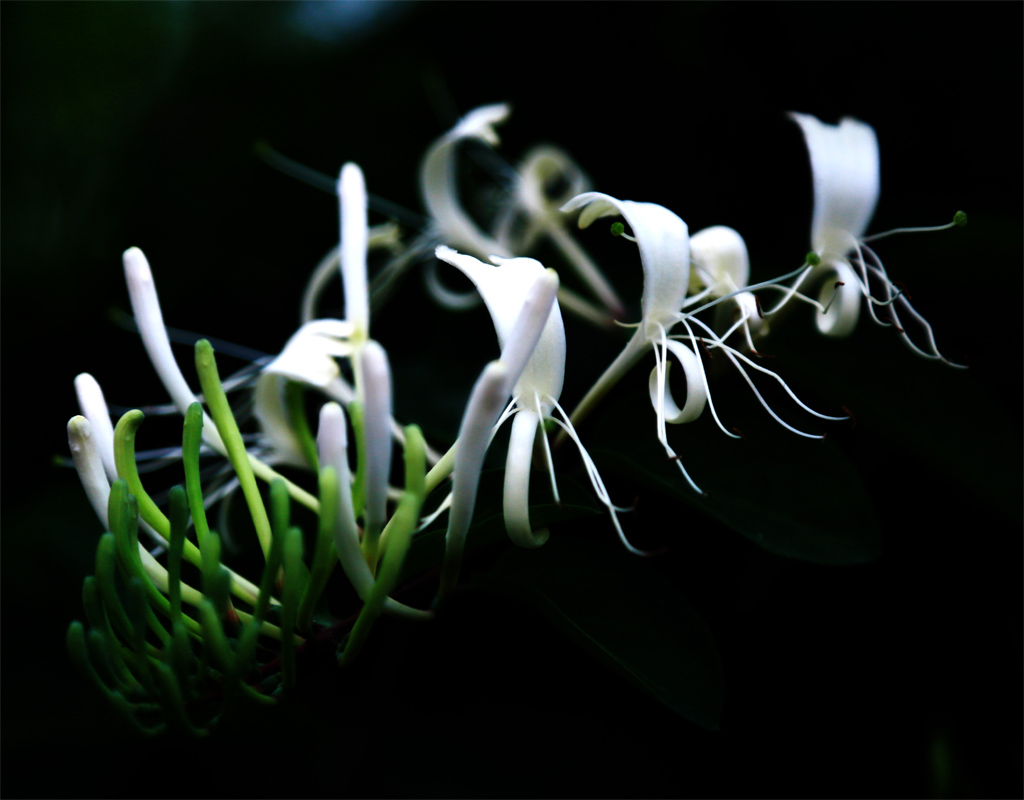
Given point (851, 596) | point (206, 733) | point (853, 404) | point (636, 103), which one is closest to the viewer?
point (206, 733)

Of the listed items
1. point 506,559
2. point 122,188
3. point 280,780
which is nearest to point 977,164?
point 506,559

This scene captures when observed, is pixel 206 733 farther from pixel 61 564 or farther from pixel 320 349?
pixel 61 564

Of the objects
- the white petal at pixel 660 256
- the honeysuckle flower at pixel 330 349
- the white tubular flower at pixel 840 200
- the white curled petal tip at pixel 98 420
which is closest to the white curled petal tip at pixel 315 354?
the honeysuckle flower at pixel 330 349

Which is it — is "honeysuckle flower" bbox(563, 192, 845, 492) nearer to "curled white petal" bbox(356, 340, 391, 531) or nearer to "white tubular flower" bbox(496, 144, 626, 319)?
"curled white petal" bbox(356, 340, 391, 531)

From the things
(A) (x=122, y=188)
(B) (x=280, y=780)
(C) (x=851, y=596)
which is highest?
(A) (x=122, y=188)

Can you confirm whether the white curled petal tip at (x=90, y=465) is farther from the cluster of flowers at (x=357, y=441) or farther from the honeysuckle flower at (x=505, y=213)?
the honeysuckle flower at (x=505, y=213)

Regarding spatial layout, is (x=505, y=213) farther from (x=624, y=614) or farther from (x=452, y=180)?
(x=624, y=614)

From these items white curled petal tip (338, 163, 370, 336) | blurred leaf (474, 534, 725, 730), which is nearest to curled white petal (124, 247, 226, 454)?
white curled petal tip (338, 163, 370, 336)
